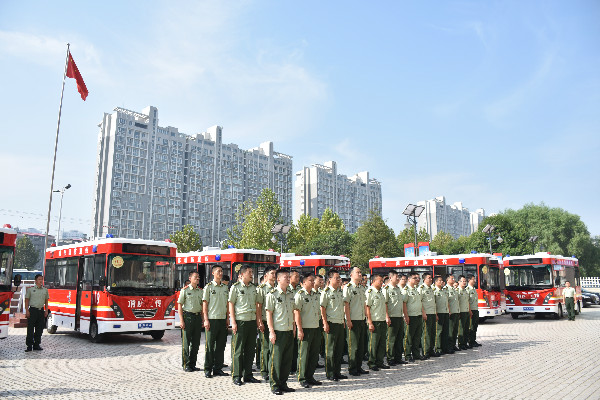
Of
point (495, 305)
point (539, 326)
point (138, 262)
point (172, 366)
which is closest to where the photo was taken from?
point (172, 366)

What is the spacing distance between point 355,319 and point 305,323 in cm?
152

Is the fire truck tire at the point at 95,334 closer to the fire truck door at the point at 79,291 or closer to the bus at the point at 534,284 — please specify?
the fire truck door at the point at 79,291

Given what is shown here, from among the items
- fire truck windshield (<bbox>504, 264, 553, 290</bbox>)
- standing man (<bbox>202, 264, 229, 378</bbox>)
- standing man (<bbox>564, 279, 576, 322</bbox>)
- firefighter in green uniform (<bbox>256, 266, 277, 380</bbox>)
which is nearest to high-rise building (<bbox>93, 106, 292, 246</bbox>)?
fire truck windshield (<bbox>504, 264, 553, 290</bbox>)

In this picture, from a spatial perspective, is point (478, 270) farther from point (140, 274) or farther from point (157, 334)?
point (140, 274)

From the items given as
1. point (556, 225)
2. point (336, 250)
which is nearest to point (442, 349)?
point (336, 250)

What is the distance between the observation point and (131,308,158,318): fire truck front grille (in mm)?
13131

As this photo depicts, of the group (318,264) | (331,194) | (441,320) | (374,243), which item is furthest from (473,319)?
(331,194)

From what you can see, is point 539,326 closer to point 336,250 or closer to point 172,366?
point 172,366

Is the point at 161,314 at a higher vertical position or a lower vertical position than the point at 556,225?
lower

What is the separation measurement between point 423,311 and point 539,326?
941cm

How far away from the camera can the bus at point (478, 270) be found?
1917 cm

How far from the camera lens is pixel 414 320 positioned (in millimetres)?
10594

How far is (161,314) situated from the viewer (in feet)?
44.5

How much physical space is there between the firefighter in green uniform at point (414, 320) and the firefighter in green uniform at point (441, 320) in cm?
100
